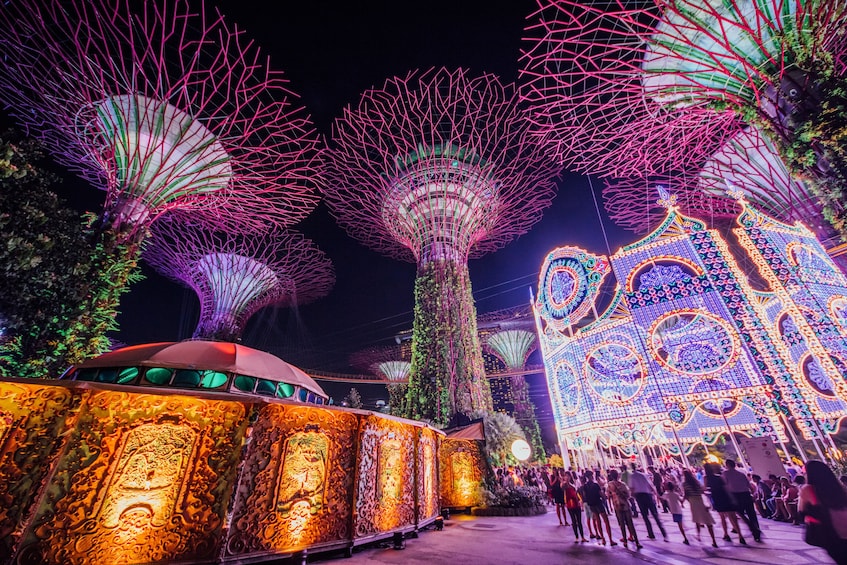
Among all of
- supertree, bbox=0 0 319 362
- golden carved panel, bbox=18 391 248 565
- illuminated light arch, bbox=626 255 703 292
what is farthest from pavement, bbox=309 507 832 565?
supertree, bbox=0 0 319 362

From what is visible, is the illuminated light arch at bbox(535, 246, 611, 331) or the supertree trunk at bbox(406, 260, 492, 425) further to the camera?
the supertree trunk at bbox(406, 260, 492, 425)

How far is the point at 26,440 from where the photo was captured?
4.76 metres

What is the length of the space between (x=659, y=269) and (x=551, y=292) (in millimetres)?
4396

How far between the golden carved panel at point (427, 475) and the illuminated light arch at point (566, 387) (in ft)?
22.1

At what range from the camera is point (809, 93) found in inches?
242

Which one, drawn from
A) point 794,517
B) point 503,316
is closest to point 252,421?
point 794,517

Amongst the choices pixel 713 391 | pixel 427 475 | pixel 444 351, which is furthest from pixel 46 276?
pixel 713 391

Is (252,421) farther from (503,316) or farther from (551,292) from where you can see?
(503,316)

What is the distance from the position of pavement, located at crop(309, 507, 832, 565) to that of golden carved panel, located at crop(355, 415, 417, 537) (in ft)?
1.52

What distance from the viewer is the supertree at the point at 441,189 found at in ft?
43.9

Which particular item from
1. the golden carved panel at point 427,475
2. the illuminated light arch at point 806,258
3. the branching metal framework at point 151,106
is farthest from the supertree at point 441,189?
the illuminated light arch at point 806,258

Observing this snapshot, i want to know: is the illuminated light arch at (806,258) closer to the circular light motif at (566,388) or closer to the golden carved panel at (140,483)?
the circular light motif at (566,388)

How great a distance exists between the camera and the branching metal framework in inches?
338

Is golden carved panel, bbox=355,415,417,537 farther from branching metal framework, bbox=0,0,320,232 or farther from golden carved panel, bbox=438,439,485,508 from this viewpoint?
branching metal framework, bbox=0,0,320,232
